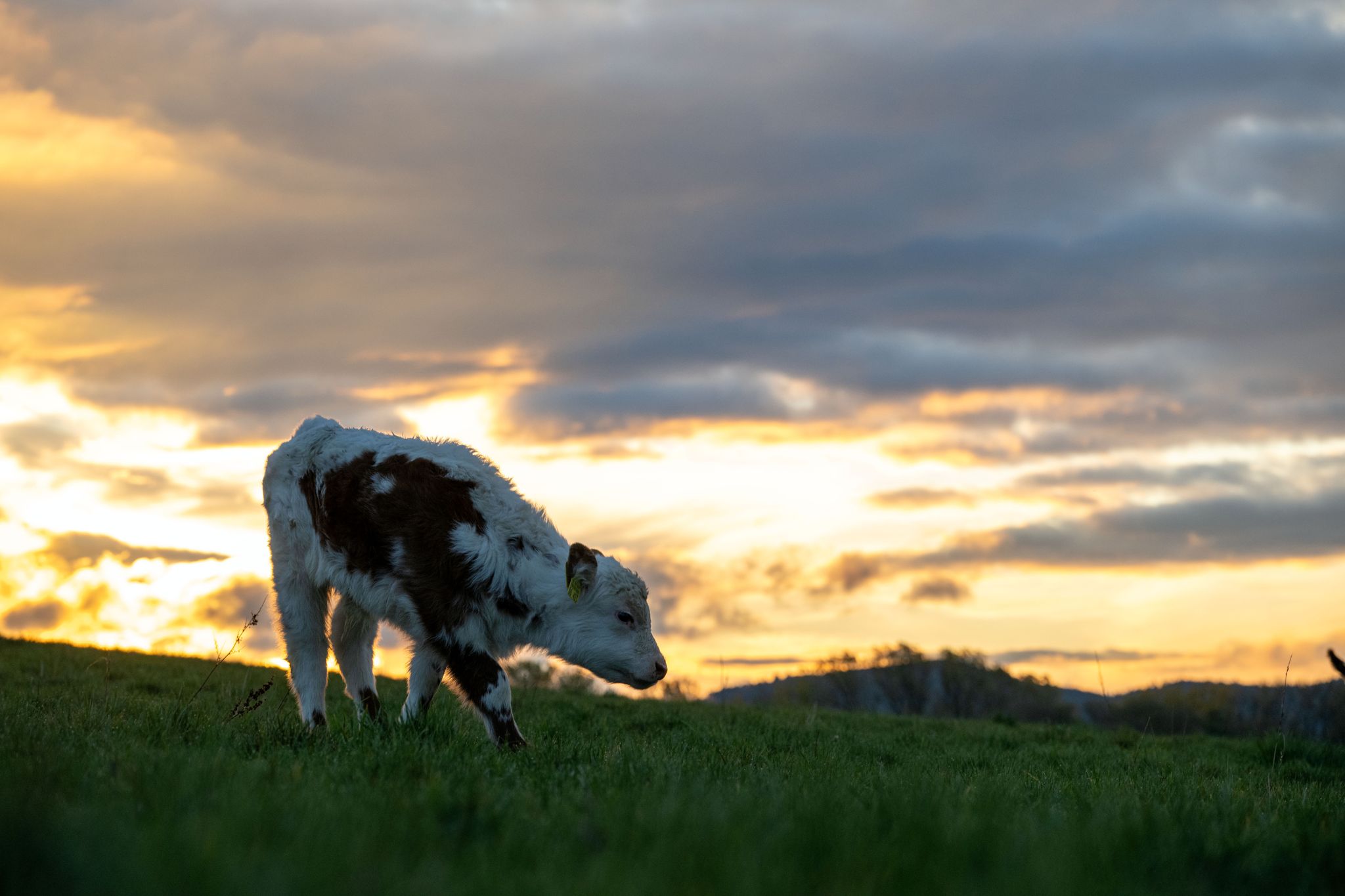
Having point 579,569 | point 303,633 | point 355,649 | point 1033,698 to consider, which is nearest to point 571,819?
point 579,569

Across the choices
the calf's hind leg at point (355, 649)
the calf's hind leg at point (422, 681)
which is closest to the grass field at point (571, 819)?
the calf's hind leg at point (422, 681)

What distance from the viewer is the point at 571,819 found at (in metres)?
4.51

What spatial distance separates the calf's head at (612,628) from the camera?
363 inches

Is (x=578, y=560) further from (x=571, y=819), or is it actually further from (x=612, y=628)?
(x=571, y=819)

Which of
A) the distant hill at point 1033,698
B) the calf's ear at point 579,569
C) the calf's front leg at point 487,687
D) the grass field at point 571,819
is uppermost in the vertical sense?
the calf's ear at point 579,569

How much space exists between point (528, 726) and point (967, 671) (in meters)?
34.9

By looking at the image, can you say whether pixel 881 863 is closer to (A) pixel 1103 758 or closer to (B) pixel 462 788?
(B) pixel 462 788

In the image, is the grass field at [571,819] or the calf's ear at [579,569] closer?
the grass field at [571,819]

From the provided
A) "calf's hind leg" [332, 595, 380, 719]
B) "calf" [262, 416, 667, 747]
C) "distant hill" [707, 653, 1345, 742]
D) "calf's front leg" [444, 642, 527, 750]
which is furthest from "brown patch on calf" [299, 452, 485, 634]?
"distant hill" [707, 653, 1345, 742]

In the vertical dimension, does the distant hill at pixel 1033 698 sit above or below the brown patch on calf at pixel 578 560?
below

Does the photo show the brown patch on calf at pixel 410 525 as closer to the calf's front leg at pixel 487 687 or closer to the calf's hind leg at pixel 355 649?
the calf's front leg at pixel 487 687

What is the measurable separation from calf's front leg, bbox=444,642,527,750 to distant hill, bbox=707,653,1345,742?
20.7m

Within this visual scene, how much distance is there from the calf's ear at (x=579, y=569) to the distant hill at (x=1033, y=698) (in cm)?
2045

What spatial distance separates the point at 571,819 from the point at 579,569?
4443 millimetres
